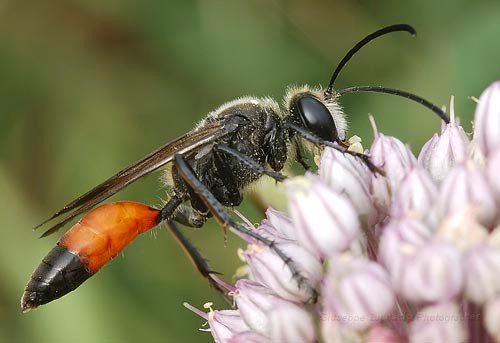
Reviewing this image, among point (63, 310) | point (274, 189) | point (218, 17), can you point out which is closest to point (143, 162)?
point (274, 189)

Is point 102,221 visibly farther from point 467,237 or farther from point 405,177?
point 467,237

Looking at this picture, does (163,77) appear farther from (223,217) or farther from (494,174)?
(494,174)

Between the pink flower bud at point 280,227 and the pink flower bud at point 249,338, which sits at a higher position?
the pink flower bud at point 280,227

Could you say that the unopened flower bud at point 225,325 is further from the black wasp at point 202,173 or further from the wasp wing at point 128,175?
the wasp wing at point 128,175

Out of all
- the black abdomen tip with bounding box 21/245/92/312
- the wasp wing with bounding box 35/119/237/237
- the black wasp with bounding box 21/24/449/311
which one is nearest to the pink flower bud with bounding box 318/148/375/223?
the black wasp with bounding box 21/24/449/311

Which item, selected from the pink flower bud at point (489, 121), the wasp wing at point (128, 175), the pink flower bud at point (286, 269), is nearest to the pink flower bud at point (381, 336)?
the pink flower bud at point (286, 269)

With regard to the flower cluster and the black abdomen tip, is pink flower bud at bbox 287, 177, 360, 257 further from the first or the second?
the black abdomen tip
